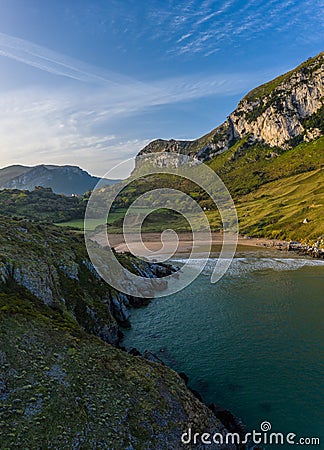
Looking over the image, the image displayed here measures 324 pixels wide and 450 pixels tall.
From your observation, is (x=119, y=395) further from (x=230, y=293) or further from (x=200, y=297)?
(x=230, y=293)

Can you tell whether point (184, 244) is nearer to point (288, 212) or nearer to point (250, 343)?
point (288, 212)

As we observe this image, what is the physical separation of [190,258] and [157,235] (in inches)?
2564

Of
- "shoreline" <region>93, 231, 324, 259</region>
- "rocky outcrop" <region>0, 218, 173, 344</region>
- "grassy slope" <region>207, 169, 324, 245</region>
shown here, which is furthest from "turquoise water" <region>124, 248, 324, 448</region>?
"grassy slope" <region>207, 169, 324, 245</region>

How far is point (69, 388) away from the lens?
19.9 m

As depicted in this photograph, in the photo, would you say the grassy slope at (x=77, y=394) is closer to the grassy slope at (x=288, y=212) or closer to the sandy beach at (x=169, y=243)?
the sandy beach at (x=169, y=243)

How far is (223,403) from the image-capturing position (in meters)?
27.8

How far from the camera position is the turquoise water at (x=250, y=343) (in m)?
27.2

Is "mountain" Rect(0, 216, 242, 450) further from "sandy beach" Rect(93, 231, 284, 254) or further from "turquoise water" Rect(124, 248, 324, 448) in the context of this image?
"sandy beach" Rect(93, 231, 284, 254)

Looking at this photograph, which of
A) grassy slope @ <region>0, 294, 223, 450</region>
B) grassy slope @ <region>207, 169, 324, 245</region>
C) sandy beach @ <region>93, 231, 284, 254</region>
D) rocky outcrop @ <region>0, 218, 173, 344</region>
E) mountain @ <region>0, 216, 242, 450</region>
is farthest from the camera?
grassy slope @ <region>207, 169, 324, 245</region>

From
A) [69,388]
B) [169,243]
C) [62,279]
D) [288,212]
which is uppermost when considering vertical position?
[62,279]

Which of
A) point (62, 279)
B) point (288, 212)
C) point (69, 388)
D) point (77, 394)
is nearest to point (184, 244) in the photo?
point (288, 212)

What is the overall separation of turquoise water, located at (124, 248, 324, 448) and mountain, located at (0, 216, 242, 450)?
528 cm

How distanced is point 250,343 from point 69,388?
1045 inches

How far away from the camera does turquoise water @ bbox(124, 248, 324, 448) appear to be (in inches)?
1072
